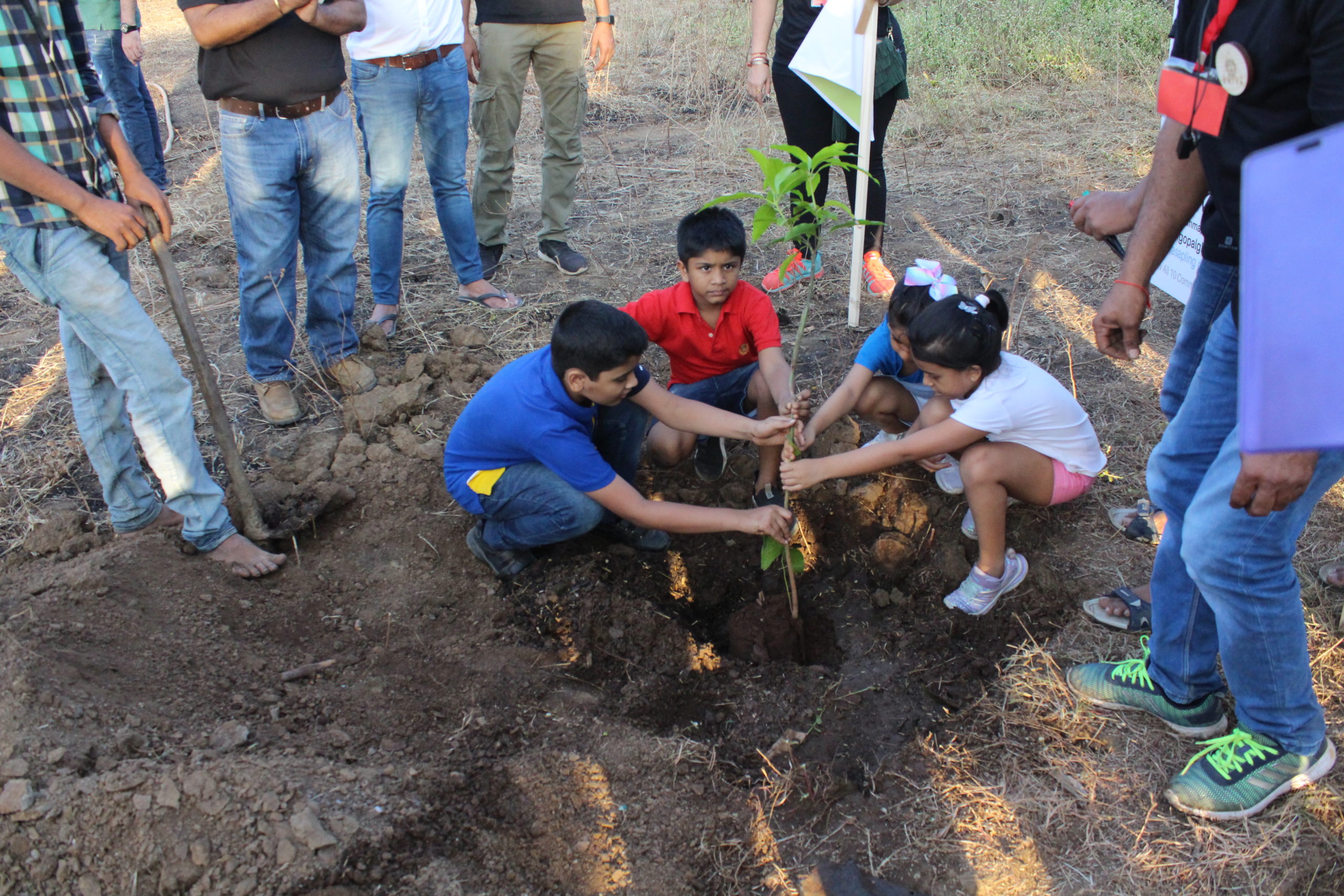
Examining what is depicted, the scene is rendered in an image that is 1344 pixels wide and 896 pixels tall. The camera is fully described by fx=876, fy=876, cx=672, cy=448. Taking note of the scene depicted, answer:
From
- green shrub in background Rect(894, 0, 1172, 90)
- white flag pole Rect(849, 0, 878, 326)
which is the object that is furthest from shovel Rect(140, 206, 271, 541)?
green shrub in background Rect(894, 0, 1172, 90)

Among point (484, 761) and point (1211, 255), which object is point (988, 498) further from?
point (484, 761)

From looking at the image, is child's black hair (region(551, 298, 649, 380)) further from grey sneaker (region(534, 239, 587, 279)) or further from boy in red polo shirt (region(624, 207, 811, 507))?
grey sneaker (region(534, 239, 587, 279))

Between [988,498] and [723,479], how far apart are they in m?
1.02

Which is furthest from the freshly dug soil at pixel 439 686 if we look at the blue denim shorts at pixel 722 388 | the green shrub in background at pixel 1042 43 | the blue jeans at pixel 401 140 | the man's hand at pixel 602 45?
the green shrub in background at pixel 1042 43

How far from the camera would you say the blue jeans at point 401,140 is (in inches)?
146

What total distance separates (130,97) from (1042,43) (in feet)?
22.5

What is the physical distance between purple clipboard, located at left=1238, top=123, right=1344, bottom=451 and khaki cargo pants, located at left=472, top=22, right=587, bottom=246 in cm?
367

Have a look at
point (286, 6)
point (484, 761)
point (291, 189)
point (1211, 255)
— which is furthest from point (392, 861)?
point (286, 6)

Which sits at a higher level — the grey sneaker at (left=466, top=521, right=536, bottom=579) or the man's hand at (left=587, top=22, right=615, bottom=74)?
the man's hand at (left=587, top=22, right=615, bottom=74)

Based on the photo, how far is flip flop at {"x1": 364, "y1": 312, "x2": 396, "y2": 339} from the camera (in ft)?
13.1

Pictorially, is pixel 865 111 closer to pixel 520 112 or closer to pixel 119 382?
pixel 520 112

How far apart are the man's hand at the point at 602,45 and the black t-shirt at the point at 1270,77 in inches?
130

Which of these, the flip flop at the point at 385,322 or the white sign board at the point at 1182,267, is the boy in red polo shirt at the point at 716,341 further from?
the white sign board at the point at 1182,267

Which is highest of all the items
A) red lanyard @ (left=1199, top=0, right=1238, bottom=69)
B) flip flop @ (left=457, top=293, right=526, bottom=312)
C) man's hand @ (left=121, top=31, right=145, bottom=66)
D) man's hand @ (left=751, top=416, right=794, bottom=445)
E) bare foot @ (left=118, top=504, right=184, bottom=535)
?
red lanyard @ (left=1199, top=0, right=1238, bottom=69)
